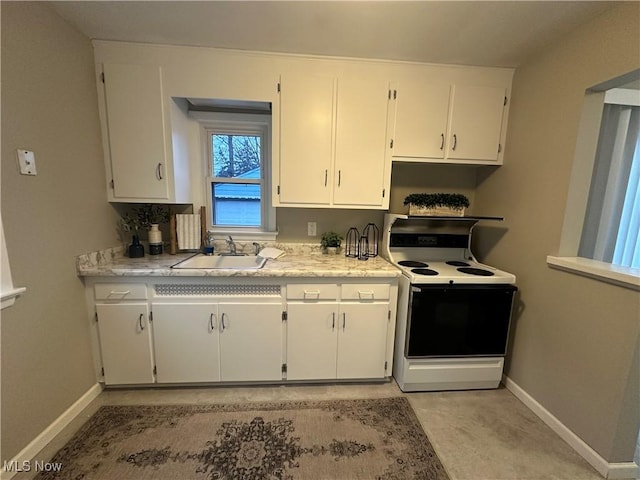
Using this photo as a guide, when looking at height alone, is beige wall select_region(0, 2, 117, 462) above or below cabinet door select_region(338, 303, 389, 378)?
above

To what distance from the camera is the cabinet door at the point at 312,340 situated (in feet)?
6.39

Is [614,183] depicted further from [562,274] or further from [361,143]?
[361,143]

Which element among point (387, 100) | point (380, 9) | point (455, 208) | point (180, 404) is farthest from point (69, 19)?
point (455, 208)

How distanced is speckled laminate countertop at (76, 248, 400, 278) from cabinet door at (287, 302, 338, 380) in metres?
0.26

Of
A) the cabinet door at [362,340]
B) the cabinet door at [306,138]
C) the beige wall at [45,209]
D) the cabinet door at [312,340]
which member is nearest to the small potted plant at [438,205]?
the cabinet door at [306,138]

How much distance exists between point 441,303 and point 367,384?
0.87 m

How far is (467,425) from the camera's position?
1741 millimetres

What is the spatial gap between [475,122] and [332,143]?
1159 mm

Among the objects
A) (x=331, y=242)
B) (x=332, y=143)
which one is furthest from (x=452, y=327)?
(x=332, y=143)

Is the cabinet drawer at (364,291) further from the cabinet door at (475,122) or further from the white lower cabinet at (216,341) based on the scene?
the cabinet door at (475,122)

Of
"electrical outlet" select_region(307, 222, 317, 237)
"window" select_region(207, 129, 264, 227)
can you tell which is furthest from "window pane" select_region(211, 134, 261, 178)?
"electrical outlet" select_region(307, 222, 317, 237)

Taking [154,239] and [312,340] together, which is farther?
[154,239]

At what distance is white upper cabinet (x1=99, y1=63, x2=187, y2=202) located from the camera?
188 cm

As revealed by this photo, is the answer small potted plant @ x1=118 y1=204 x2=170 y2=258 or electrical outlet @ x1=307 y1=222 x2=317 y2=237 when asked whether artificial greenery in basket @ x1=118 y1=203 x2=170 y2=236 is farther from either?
electrical outlet @ x1=307 y1=222 x2=317 y2=237
